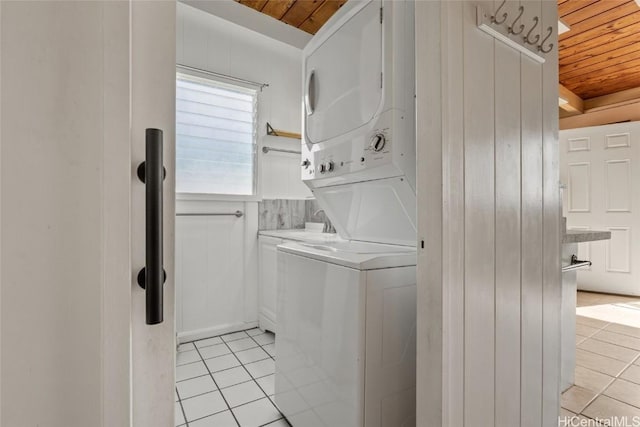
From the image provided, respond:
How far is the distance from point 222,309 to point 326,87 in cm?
205

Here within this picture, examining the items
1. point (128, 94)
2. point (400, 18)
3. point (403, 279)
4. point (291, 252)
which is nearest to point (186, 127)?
point (291, 252)

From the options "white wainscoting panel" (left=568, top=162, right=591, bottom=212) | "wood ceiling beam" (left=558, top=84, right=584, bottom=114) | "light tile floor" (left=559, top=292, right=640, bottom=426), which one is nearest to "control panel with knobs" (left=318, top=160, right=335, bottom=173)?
"light tile floor" (left=559, top=292, right=640, bottom=426)

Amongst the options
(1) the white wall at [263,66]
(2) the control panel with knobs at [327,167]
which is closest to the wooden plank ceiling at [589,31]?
(1) the white wall at [263,66]

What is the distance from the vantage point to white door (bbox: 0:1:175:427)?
1.12 feet

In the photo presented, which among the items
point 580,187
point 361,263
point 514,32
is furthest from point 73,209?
point 580,187

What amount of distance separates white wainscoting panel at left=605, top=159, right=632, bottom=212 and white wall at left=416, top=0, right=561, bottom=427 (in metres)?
3.35

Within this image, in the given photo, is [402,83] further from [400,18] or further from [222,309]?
[222,309]

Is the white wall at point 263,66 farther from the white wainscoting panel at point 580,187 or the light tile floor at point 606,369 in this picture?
the white wainscoting panel at point 580,187

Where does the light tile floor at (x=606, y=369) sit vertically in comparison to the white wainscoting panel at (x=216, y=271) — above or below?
below

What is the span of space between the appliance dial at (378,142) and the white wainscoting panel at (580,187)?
4051 millimetres

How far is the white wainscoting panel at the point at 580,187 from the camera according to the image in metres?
3.96

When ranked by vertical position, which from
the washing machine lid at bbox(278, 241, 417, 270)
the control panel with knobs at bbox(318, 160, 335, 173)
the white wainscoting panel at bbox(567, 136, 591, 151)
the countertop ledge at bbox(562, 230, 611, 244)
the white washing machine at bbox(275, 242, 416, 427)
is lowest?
the white washing machine at bbox(275, 242, 416, 427)

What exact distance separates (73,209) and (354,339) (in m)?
1.02

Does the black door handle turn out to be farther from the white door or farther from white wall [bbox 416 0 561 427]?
white wall [bbox 416 0 561 427]
